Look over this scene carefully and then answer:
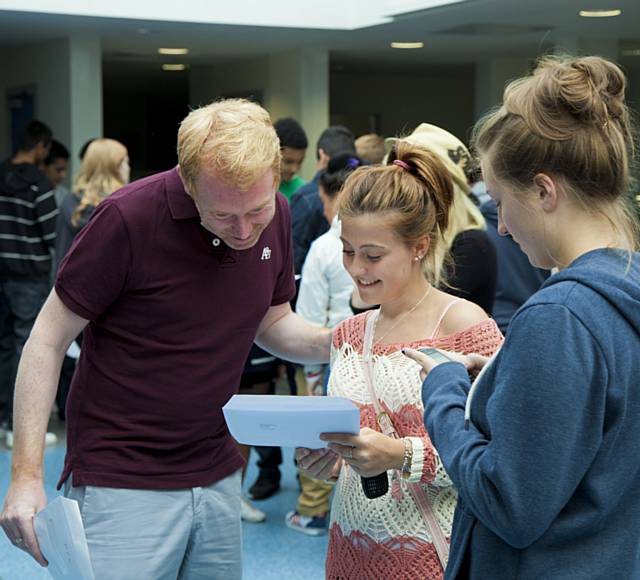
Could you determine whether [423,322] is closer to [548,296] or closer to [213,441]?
[213,441]

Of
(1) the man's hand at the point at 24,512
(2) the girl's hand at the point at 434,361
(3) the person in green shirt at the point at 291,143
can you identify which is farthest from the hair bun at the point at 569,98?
(3) the person in green shirt at the point at 291,143

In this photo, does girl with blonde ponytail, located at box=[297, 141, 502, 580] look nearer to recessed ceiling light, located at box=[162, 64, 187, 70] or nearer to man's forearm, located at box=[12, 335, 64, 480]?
man's forearm, located at box=[12, 335, 64, 480]

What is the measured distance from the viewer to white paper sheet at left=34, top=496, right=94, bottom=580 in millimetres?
1882

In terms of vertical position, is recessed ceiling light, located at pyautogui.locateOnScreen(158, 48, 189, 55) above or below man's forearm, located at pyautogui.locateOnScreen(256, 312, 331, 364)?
→ above

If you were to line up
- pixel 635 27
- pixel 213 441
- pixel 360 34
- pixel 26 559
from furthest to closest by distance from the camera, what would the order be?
Result: pixel 360 34
pixel 635 27
pixel 26 559
pixel 213 441

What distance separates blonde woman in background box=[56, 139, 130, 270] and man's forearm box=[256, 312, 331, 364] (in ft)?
10.6

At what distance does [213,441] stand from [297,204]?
322 cm

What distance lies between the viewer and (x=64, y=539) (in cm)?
192

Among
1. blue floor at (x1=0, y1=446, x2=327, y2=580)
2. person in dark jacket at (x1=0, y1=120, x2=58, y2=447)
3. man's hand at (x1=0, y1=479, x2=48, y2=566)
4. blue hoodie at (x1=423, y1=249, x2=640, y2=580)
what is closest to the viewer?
blue hoodie at (x1=423, y1=249, x2=640, y2=580)

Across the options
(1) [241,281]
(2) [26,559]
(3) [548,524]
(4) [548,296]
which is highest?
(4) [548,296]

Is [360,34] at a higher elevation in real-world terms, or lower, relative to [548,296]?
higher

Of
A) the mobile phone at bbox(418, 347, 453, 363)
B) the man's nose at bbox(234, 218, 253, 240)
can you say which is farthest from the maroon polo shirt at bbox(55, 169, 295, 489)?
the mobile phone at bbox(418, 347, 453, 363)

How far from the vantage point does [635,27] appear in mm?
10234

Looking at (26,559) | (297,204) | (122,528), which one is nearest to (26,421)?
(122,528)
